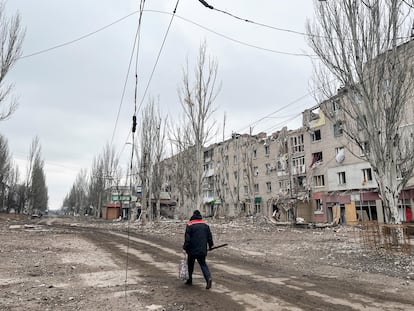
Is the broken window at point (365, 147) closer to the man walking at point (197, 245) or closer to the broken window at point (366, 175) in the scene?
the man walking at point (197, 245)

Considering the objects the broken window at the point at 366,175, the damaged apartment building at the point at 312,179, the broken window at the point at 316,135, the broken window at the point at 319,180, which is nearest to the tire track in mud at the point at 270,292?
the damaged apartment building at the point at 312,179

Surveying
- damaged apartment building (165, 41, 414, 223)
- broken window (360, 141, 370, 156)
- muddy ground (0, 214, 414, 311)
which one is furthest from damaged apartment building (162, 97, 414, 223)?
muddy ground (0, 214, 414, 311)

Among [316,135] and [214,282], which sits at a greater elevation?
[316,135]

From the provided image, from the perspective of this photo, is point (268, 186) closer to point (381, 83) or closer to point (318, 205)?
point (318, 205)

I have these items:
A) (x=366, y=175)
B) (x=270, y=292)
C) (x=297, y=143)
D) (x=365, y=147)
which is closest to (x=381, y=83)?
(x=365, y=147)

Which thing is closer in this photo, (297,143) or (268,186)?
(297,143)

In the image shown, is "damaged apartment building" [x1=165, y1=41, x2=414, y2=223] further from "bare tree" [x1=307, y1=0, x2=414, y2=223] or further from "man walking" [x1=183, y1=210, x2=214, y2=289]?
"man walking" [x1=183, y1=210, x2=214, y2=289]

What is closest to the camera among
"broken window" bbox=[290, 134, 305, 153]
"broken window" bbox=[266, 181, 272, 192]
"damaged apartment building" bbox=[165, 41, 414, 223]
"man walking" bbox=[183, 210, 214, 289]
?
"man walking" bbox=[183, 210, 214, 289]

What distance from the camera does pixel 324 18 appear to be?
13.4 m

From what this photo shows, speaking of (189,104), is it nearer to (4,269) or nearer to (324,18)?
(324,18)

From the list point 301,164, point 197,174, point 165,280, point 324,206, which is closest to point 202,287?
point 165,280

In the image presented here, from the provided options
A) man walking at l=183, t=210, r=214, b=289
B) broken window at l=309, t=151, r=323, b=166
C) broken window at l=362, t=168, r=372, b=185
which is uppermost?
broken window at l=309, t=151, r=323, b=166

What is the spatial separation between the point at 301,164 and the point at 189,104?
986 inches

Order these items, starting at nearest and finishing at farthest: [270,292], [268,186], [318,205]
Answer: [270,292] < [318,205] < [268,186]
